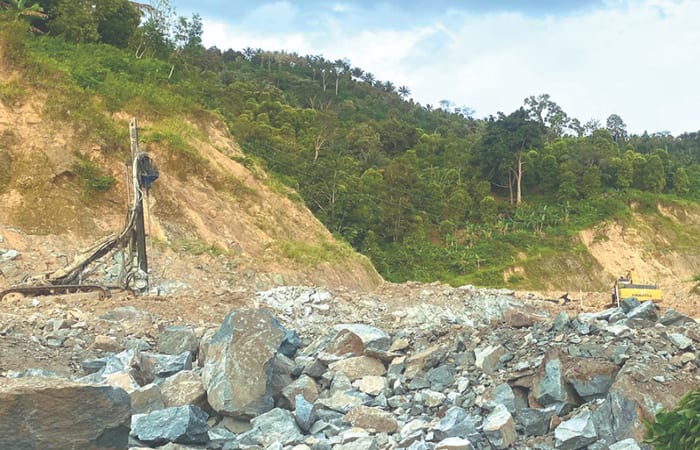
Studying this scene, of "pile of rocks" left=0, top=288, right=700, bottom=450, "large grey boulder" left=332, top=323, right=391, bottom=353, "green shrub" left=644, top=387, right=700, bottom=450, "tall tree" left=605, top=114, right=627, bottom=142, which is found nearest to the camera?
"green shrub" left=644, top=387, right=700, bottom=450

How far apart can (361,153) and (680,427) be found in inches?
1822

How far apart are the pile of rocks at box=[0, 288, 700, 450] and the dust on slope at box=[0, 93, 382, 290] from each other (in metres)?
8.68

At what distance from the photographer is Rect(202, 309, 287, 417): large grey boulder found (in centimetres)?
738

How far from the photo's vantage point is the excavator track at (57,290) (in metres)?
13.1

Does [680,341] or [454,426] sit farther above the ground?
[680,341]

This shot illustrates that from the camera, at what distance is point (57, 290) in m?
13.7

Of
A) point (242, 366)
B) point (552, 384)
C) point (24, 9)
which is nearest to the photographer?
point (552, 384)

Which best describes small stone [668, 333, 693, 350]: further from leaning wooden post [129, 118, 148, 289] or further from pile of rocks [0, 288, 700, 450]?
leaning wooden post [129, 118, 148, 289]

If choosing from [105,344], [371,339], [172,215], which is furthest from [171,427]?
[172,215]

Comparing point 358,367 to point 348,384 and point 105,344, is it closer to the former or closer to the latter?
point 348,384

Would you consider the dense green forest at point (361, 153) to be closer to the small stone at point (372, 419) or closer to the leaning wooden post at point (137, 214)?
the leaning wooden post at point (137, 214)

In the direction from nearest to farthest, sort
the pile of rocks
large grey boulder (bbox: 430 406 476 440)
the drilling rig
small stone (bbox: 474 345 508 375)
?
the pile of rocks
large grey boulder (bbox: 430 406 476 440)
small stone (bbox: 474 345 508 375)
the drilling rig

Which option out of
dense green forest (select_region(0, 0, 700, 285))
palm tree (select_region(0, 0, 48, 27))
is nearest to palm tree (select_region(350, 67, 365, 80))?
dense green forest (select_region(0, 0, 700, 285))

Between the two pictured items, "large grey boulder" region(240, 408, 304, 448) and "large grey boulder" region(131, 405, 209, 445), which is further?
"large grey boulder" region(240, 408, 304, 448)
